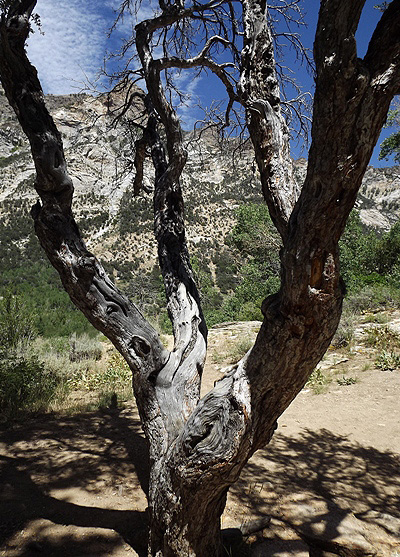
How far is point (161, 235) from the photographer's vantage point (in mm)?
3432

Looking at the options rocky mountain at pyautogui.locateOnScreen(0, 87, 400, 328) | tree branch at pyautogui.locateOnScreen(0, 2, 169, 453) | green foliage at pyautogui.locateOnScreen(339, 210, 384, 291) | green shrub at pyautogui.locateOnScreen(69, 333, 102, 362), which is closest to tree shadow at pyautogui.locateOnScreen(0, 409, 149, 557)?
tree branch at pyautogui.locateOnScreen(0, 2, 169, 453)

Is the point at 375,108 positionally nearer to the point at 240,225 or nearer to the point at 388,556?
the point at 388,556

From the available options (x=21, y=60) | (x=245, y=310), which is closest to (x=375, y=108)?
(x=21, y=60)

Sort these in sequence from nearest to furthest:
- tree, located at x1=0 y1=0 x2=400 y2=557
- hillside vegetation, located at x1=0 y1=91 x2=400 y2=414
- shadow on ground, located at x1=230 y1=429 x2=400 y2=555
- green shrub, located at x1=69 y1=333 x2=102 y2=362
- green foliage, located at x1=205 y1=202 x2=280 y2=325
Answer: tree, located at x1=0 y1=0 x2=400 y2=557 < shadow on ground, located at x1=230 y1=429 x2=400 y2=555 < hillside vegetation, located at x1=0 y1=91 x2=400 y2=414 < green shrub, located at x1=69 y1=333 x2=102 y2=362 < green foliage, located at x1=205 y1=202 x2=280 y2=325

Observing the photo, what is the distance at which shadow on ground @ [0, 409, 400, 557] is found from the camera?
2.56 metres

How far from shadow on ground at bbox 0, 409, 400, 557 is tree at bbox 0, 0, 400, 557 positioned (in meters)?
0.69

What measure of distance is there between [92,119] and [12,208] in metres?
39.2

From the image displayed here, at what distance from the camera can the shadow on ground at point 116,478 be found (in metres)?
2.56

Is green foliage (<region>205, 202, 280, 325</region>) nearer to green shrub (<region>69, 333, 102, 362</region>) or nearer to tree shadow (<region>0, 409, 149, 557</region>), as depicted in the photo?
green shrub (<region>69, 333, 102, 362</region>)

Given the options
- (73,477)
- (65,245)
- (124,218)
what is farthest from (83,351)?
(124,218)

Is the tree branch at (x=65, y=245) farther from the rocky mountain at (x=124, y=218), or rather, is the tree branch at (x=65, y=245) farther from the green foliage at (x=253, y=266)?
the rocky mountain at (x=124, y=218)

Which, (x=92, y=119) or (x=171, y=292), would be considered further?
Answer: (x=92, y=119)

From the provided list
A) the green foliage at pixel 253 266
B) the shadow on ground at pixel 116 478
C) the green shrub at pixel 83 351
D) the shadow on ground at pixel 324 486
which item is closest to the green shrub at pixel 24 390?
the shadow on ground at pixel 116 478

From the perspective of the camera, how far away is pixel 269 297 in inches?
73.1
